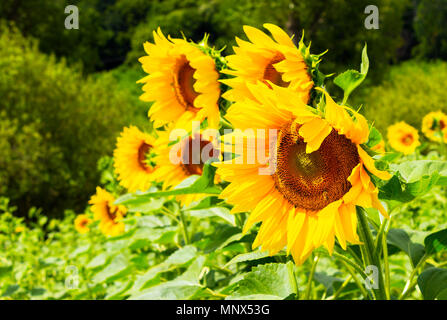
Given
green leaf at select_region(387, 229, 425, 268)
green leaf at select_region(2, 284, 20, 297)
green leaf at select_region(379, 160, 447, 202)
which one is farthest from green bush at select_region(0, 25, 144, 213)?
green leaf at select_region(379, 160, 447, 202)

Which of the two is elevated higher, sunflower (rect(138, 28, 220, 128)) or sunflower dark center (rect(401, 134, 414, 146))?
sunflower (rect(138, 28, 220, 128))

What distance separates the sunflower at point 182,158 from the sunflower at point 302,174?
1.09ft

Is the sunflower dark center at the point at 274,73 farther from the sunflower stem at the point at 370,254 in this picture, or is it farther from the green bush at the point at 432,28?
the green bush at the point at 432,28

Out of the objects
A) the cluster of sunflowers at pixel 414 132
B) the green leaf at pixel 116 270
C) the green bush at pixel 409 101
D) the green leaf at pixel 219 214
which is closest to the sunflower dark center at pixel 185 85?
the green leaf at pixel 219 214

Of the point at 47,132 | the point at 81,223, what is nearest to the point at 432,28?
the point at 47,132

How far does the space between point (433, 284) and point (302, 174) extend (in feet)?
1.09

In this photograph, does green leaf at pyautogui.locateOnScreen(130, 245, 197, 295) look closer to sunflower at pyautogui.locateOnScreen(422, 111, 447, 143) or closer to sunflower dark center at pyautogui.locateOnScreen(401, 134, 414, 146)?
sunflower at pyautogui.locateOnScreen(422, 111, 447, 143)

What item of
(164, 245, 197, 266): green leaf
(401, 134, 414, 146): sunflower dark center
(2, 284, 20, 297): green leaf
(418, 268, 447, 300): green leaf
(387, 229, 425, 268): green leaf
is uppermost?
(401, 134, 414, 146): sunflower dark center

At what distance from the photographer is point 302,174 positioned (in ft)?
2.35

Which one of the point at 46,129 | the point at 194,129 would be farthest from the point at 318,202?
the point at 46,129

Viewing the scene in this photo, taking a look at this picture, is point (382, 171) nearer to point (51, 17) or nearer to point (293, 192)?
point (293, 192)

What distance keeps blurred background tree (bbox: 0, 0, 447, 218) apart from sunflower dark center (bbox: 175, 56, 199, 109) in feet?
0.37

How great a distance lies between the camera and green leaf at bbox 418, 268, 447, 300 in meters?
0.83

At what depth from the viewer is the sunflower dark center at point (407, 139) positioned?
112 inches
